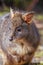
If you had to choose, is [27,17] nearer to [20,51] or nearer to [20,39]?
[20,39]

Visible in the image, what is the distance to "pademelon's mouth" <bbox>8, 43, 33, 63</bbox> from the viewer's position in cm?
675

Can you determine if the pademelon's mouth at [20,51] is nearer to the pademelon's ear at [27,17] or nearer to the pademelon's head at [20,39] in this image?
the pademelon's head at [20,39]

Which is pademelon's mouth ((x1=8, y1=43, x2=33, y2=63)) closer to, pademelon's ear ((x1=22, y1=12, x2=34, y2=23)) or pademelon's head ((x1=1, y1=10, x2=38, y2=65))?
pademelon's head ((x1=1, y1=10, x2=38, y2=65))

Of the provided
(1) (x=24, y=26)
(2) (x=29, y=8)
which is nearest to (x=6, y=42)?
(1) (x=24, y=26)

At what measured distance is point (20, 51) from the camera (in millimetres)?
6750

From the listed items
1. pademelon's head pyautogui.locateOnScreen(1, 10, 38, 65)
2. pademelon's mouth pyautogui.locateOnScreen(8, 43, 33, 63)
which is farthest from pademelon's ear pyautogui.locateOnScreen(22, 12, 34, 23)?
pademelon's mouth pyautogui.locateOnScreen(8, 43, 33, 63)

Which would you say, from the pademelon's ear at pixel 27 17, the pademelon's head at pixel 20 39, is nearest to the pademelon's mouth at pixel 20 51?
the pademelon's head at pixel 20 39

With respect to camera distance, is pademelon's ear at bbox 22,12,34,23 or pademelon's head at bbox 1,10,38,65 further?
pademelon's ear at bbox 22,12,34,23

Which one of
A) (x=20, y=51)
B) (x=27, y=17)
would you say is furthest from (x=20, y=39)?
(x=27, y=17)

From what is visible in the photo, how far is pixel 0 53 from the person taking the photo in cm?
744

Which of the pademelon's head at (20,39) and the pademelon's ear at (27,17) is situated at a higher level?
A: the pademelon's ear at (27,17)

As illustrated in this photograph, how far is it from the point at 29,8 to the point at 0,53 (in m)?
12.6

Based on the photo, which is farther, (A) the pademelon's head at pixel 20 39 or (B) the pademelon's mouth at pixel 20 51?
(B) the pademelon's mouth at pixel 20 51

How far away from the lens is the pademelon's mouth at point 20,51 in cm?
675
